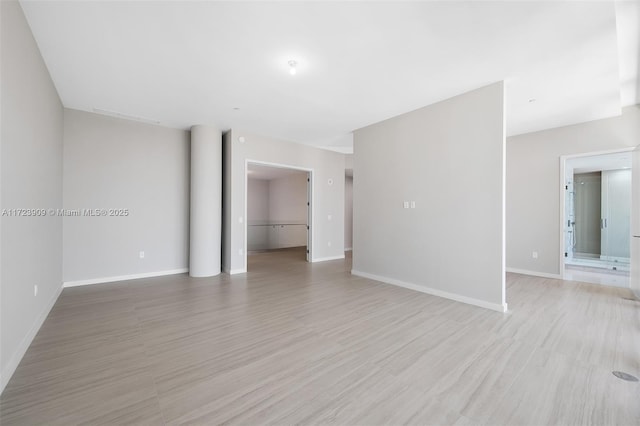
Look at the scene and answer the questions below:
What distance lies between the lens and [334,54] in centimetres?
275

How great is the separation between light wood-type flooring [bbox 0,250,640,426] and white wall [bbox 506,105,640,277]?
1.49 metres

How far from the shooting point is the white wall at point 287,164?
5.37 metres

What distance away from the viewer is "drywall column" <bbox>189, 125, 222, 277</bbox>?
505 centimetres

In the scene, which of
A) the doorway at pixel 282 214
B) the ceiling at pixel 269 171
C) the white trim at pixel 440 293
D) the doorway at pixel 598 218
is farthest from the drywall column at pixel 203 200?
the doorway at pixel 598 218

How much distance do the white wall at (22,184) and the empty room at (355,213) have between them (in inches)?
1.4

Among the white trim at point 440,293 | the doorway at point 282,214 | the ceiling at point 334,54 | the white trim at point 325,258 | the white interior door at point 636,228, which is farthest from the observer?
the doorway at point 282,214

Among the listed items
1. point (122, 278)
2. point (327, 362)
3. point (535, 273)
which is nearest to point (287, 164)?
point (122, 278)

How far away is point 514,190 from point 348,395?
18.8 ft

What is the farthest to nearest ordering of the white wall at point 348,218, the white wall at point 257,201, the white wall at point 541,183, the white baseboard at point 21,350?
the white wall at point 257,201 → the white wall at point 348,218 → the white wall at point 541,183 → the white baseboard at point 21,350

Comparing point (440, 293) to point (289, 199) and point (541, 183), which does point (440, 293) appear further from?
point (289, 199)

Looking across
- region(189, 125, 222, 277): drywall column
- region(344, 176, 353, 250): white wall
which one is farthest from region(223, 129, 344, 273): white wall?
region(344, 176, 353, 250): white wall

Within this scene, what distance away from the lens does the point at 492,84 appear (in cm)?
334

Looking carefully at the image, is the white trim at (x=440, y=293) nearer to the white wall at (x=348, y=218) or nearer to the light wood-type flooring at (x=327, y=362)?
the light wood-type flooring at (x=327, y=362)

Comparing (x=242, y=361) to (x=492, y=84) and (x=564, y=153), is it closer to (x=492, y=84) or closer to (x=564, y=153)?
(x=492, y=84)
